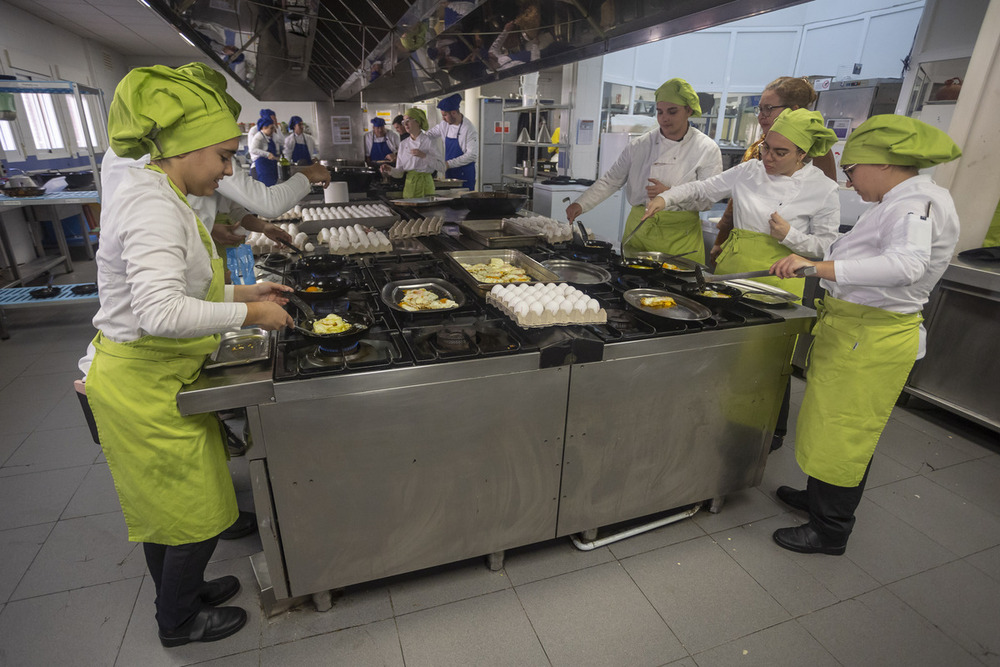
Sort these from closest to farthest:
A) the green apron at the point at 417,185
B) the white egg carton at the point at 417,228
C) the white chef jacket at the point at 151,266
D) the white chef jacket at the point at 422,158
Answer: the white chef jacket at the point at 151,266, the white egg carton at the point at 417,228, the green apron at the point at 417,185, the white chef jacket at the point at 422,158

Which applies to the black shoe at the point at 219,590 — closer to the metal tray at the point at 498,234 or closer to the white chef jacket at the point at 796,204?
the metal tray at the point at 498,234

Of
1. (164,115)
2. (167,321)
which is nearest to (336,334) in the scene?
(167,321)

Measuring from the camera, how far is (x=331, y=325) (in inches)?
65.6

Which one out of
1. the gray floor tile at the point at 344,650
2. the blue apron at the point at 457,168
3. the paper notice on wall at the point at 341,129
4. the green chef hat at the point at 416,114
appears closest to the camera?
the gray floor tile at the point at 344,650

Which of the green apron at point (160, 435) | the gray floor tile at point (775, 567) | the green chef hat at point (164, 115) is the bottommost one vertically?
the gray floor tile at point (775, 567)

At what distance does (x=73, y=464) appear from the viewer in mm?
2592

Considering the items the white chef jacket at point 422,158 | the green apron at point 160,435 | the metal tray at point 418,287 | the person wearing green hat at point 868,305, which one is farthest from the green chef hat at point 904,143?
the white chef jacket at point 422,158

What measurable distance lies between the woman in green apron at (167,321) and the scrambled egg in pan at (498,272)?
853 millimetres

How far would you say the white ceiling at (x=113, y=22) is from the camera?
7168 mm

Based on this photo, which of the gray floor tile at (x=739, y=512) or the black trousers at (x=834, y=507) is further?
the gray floor tile at (x=739, y=512)

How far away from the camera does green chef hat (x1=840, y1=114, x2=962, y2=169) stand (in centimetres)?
162

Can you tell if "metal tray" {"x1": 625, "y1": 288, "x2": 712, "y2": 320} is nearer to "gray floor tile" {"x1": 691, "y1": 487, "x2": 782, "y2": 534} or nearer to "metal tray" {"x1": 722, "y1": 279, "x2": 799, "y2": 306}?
"metal tray" {"x1": 722, "y1": 279, "x2": 799, "y2": 306}

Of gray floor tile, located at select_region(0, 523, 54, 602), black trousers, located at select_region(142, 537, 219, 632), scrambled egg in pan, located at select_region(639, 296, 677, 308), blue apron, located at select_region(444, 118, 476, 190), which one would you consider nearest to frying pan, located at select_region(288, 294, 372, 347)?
black trousers, located at select_region(142, 537, 219, 632)

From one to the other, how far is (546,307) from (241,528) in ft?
5.24
